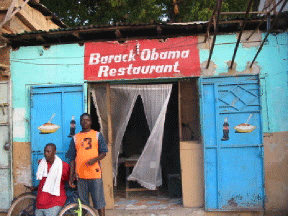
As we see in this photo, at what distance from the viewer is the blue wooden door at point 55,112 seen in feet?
19.0

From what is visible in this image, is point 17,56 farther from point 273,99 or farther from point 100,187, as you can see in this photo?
point 273,99

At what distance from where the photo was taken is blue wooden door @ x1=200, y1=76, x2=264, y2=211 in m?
5.41

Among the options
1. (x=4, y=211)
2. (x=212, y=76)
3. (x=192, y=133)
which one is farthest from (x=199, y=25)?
(x=4, y=211)

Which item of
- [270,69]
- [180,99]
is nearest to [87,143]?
[180,99]

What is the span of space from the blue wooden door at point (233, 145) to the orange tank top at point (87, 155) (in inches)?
81.9

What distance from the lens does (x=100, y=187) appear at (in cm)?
483

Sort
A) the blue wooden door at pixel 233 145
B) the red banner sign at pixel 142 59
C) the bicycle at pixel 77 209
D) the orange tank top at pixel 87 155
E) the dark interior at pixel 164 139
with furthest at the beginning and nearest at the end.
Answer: the dark interior at pixel 164 139, the red banner sign at pixel 142 59, the blue wooden door at pixel 233 145, the orange tank top at pixel 87 155, the bicycle at pixel 77 209

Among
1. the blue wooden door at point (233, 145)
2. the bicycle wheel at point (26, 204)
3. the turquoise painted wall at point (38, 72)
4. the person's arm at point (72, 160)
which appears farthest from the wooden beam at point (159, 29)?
the bicycle wheel at point (26, 204)

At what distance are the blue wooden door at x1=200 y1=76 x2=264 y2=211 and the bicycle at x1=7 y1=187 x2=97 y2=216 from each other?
2.31 metres

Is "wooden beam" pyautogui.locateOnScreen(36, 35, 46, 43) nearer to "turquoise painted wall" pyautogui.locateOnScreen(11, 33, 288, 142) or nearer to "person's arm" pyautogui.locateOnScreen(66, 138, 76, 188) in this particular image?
"turquoise painted wall" pyautogui.locateOnScreen(11, 33, 288, 142)

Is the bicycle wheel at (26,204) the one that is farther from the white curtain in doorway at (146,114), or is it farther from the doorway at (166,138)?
the doorway at (166,138)

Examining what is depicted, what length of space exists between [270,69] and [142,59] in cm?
249

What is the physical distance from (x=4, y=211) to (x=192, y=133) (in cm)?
429

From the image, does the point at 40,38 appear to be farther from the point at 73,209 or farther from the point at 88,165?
the point at 73,209
